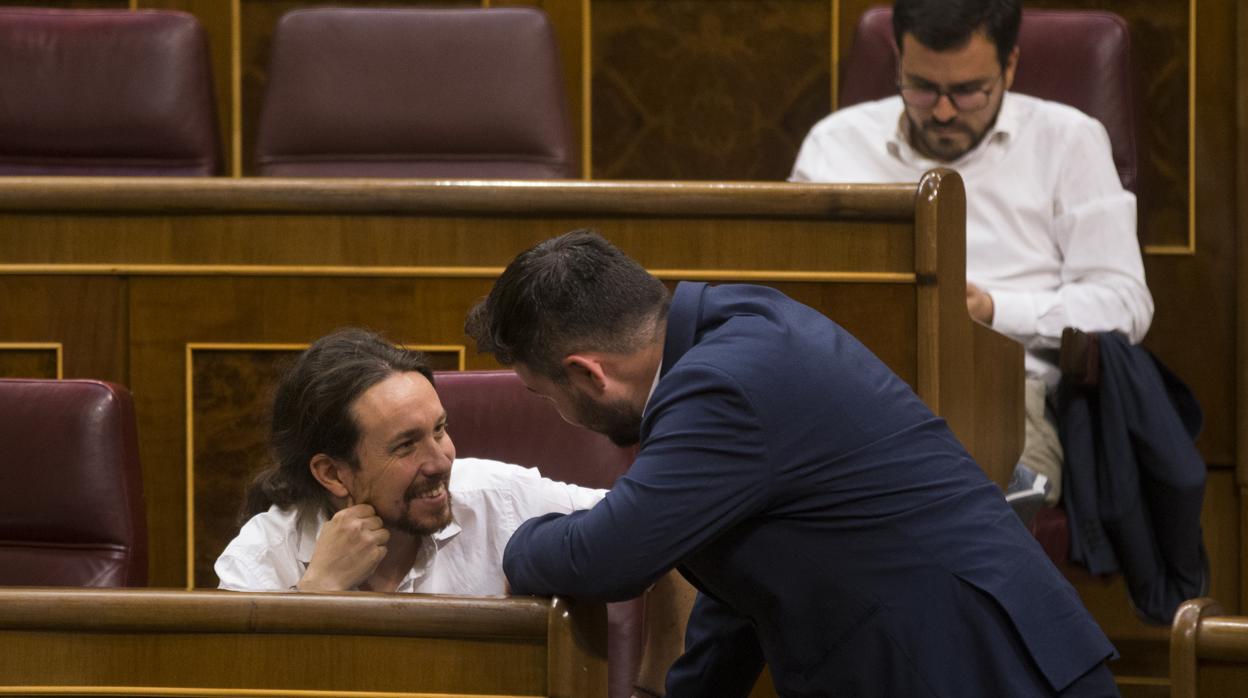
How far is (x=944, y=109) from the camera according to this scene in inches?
54.2

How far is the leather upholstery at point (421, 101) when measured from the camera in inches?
58.1

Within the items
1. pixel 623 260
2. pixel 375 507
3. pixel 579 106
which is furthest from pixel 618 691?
pixel 579 106

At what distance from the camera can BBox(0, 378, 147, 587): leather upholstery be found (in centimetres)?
99

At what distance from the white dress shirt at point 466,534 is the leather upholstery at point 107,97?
590 mm

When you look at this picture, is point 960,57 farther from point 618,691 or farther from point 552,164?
point 618,691

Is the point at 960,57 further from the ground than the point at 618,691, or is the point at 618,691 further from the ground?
the point at 960,57

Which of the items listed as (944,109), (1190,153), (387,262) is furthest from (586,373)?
(1190,153)

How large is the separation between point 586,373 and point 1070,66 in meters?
0.82

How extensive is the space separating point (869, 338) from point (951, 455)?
0.78 feet

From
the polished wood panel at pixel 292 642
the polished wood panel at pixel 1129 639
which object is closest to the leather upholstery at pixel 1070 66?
the polished wood panel at pixel 1129 639

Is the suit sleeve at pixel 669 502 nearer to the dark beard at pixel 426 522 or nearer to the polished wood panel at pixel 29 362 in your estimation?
the dark beard at pixel 426 522

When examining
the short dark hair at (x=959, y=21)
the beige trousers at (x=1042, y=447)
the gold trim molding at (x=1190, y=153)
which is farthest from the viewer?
the gold trim molding at (x=1190, y=153)

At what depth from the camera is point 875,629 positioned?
0.77 metres

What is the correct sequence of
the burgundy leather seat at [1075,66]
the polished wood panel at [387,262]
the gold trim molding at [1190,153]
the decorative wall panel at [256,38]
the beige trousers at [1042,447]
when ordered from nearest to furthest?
the polished wood panel at [387,262], the beige trousers at [1042,447], the burgundy leather seat at [1075,66], the gold trim molding at [1190,153], the decorative wall panel at [256,38]
